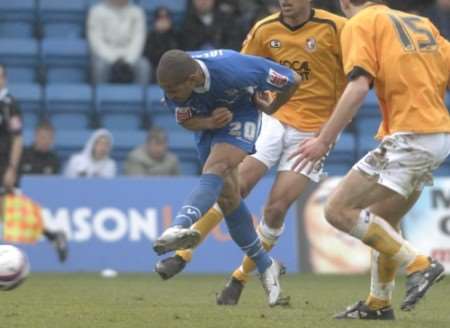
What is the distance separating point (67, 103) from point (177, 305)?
849 cm

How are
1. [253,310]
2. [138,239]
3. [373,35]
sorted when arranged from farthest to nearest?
[138,239] < [253,310] < [373,35]

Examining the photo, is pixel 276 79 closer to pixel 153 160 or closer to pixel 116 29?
pixel 153 160

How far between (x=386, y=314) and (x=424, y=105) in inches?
54.5

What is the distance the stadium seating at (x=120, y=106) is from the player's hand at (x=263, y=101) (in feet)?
27.7

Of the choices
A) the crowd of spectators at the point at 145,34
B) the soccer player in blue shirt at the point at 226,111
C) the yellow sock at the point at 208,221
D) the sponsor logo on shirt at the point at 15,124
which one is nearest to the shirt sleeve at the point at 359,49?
the soccer player in blue shirt at the point at 226,111

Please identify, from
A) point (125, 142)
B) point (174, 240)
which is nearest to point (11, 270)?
point (174, 240)

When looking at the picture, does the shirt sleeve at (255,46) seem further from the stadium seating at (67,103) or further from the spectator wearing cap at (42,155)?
the stadium seating at (67,103)

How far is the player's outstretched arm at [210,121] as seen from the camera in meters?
9.29

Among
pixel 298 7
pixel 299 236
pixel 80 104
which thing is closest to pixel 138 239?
pixel 299 236

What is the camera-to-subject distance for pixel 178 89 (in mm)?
8844

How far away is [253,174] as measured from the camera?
10.3m

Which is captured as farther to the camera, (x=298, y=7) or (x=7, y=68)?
(x=7, y=68)

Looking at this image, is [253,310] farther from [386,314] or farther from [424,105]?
[424,105]

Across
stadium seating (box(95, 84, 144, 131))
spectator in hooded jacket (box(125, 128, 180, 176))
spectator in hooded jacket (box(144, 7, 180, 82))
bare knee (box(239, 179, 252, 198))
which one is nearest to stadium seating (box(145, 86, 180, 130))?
stadium seating (box(95, 84, 144, 131))
